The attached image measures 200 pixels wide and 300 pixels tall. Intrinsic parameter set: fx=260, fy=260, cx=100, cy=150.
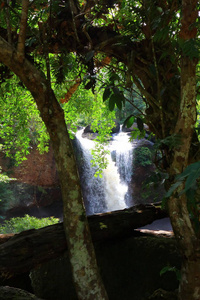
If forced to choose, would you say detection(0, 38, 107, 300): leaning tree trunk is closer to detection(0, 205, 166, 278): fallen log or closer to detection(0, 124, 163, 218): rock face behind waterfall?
detection(0, 205, 166, 278): fallen log

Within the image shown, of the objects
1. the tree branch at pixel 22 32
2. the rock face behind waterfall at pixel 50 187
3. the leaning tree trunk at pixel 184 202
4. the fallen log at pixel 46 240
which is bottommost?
the rock face behind waterfall at pixel 50 187

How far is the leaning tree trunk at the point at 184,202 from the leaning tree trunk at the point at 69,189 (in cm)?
69

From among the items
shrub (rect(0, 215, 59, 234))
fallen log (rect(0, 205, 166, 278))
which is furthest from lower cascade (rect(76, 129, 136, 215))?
fallen log (rect(0, 205, 166, 278))

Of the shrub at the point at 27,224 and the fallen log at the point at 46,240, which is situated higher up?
the fallen log at the point at 46,240

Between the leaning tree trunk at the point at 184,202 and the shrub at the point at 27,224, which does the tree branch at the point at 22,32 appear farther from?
the shrub at the point at 27,224

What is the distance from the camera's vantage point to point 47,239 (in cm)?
260

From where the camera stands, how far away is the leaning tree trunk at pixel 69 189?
6.81 feet

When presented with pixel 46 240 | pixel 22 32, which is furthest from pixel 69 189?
pixel 22 32

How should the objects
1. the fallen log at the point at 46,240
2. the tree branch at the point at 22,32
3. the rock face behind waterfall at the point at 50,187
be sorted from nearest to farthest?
the tree branch at the point at 22,32 < the fallen log at the point at 46,240 < the rock face behind waterfall at the point at 50,187

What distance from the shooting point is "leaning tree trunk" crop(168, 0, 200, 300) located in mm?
1892

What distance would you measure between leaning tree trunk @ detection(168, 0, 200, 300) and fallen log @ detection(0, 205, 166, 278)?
116cm

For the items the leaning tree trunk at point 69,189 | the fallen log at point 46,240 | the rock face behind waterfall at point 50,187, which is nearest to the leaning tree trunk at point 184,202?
the leaning tree trunk at point 69,189

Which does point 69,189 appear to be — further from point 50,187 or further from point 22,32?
point 50,187

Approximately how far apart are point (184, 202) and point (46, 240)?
1.42m
